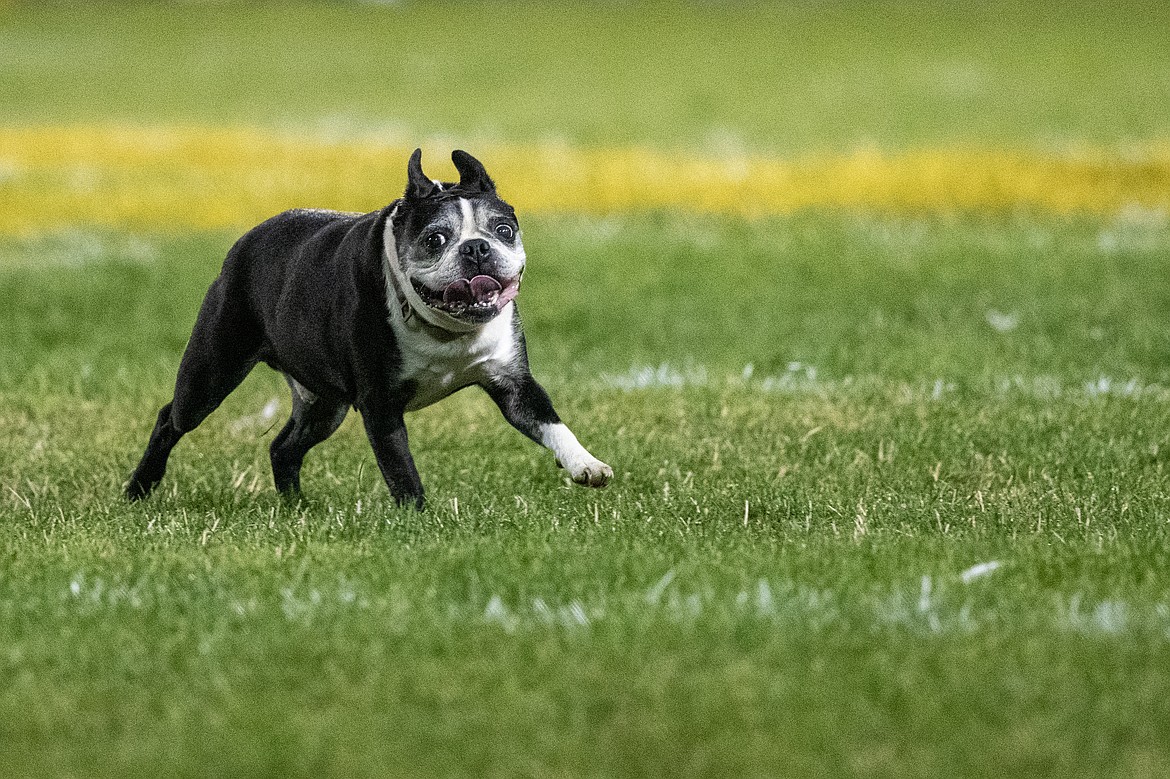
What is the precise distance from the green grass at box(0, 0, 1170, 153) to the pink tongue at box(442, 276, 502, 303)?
517 inches

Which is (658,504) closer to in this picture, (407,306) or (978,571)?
(407,306)

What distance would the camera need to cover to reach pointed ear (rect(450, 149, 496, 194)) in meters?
5.10

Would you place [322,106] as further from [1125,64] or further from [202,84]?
[1125,64]

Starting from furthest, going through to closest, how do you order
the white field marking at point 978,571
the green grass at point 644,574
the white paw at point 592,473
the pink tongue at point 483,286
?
the white paw at point 592,473 < the pink tongue at point 483,286 < the white field marking at point 978,571 < the green grass at point 644,574

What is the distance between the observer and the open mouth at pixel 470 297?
4801 mm

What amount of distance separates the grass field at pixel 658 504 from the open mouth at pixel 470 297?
2.13 ft

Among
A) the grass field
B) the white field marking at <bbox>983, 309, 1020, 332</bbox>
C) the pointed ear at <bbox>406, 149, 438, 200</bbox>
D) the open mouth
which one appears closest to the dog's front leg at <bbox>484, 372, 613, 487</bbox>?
the grass field

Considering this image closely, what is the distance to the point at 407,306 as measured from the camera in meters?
5.00

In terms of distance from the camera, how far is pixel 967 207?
13367 millimetres

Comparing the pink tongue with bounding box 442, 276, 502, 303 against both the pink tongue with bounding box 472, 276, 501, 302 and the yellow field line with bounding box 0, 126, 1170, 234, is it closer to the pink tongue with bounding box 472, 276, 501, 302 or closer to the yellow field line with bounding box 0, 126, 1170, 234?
the pink tongue with bounding box 472, 276, 501, 302

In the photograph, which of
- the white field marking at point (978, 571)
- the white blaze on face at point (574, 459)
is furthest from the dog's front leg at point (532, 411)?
the white field marking at point (978, 571)

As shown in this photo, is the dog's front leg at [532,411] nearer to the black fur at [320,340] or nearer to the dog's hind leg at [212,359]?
the black fur at [320,340]

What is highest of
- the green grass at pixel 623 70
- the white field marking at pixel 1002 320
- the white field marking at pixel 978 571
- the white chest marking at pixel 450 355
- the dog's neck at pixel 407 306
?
the dog's neck at pixel 407 306

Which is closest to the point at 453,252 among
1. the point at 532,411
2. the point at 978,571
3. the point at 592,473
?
the point at 532,411
